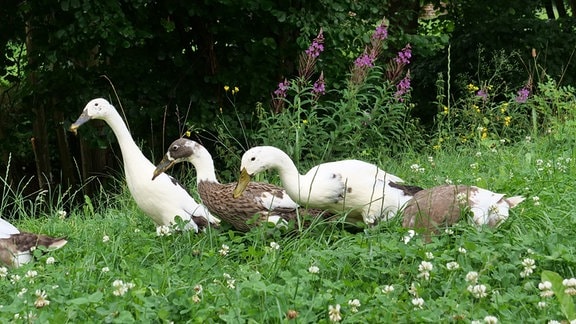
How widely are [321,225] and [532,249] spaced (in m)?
1.26

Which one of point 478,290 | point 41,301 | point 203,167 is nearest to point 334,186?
point 203,167

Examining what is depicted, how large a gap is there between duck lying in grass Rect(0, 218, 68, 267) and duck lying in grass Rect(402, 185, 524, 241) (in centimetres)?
192

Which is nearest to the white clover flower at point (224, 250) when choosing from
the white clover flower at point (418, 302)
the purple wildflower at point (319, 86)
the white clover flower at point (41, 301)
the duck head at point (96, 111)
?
the white clover flower at point (41, 301)

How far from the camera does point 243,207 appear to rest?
4910 millimetres

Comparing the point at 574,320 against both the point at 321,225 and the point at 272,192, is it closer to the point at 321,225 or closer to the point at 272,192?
the point at 321,225

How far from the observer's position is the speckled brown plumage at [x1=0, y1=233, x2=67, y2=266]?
4707mm

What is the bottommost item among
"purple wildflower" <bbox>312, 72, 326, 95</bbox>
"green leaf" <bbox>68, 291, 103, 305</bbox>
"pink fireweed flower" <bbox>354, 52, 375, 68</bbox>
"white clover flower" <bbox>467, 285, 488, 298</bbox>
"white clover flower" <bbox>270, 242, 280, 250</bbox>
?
"white clover flower" <bbox>270, 242, 280, 250</bbox>

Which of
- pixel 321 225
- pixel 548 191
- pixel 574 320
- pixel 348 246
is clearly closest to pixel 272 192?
pixel 321 225

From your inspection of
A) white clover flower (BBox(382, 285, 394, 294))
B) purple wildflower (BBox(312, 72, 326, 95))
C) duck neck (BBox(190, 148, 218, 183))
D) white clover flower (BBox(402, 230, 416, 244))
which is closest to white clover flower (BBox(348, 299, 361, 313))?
white clover flower (BBox(382, 285, 394, 294))

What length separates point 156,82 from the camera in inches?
356

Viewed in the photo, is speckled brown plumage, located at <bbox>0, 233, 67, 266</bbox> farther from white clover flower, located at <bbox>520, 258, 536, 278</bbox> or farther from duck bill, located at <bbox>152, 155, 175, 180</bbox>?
white clover flower, located at <bbox>520, 258, 536, 278</bbox>

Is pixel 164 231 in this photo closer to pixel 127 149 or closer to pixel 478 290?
pixel 127 149

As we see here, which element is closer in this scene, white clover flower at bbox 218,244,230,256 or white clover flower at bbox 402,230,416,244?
white clover flower at bbox 402,230,416,244

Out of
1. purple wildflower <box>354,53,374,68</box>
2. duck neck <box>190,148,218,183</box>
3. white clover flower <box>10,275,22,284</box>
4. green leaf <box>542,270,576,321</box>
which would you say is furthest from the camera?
purple wildflower <box>354,53,374,68</box>
